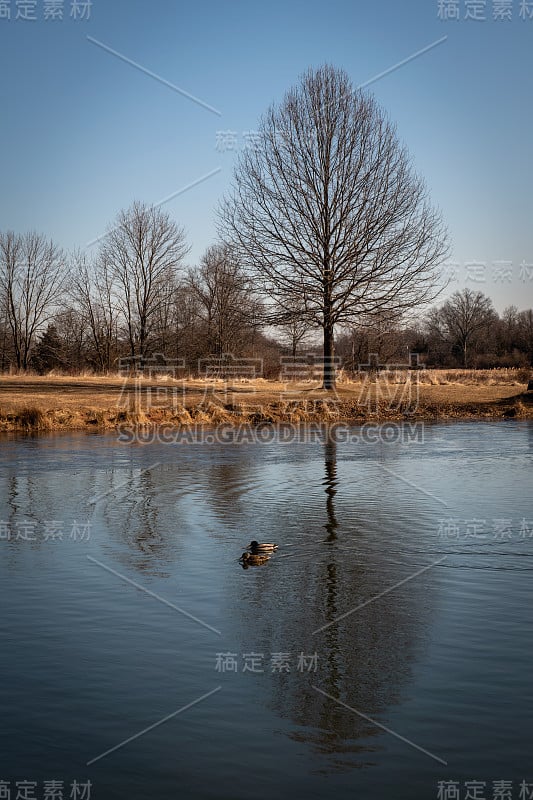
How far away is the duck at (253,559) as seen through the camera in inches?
345

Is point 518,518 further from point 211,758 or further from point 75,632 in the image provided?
point 211,758

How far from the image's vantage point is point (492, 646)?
20.7 feet

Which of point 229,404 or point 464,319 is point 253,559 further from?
point 464,319

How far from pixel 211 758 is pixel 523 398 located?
2729 centimetres

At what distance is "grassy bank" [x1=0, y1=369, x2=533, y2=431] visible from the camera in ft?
78.6

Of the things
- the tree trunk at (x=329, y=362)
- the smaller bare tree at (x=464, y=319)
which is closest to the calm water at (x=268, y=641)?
the tree trunk at (x=329, y=362)

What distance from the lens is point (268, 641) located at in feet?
21.4

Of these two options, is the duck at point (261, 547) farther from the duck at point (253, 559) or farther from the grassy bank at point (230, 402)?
the grassy bank at point (230, 402)

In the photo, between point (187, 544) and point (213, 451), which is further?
point (213, 451)

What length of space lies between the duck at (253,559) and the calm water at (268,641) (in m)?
0.10

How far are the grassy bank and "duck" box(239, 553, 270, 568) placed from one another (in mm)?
15054

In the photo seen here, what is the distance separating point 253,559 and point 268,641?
92.3 inches

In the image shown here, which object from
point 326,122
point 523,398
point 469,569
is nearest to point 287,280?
point 326,122

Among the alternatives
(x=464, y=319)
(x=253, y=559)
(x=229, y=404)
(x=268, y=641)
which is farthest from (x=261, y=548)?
(x=464, y=319)
